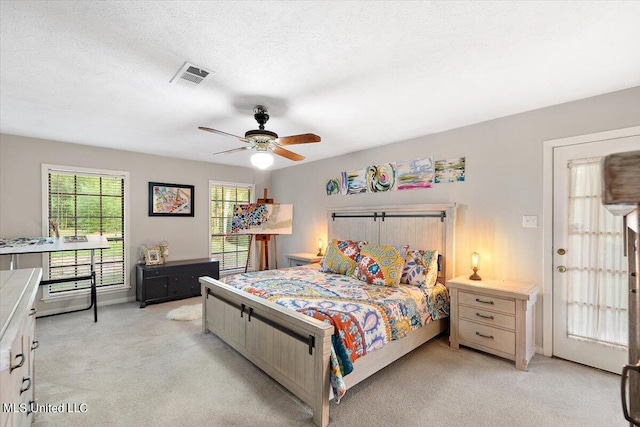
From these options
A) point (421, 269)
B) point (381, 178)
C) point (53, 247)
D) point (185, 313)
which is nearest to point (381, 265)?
point (421, 269)

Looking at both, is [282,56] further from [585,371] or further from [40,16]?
[585,371]

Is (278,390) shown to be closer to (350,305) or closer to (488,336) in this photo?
(350,305)

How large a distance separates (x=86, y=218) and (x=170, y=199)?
1.23m

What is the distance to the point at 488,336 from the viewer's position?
296 cm

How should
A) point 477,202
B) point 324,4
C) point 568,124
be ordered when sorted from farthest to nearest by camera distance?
point 477,202 < point 568,124 < point 324,4

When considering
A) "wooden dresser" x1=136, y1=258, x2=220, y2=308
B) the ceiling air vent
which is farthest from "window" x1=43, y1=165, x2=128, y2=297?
the ceiling air vent

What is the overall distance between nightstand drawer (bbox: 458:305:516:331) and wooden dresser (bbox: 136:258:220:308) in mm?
4075

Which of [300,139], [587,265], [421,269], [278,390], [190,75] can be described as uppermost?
[190,75]

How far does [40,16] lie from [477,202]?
13.2 ft

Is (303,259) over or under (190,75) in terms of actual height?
under

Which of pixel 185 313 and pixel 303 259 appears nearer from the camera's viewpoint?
pixel 185 313

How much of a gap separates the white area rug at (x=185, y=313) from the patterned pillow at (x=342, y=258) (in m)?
1.87

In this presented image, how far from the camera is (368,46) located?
1985mm

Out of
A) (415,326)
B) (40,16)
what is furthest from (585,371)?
(40,16)
